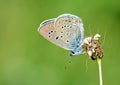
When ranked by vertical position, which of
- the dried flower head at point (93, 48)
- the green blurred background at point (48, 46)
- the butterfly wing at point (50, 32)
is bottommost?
the dried flower head at point (93, 48)

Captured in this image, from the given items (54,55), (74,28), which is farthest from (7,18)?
(74,28)

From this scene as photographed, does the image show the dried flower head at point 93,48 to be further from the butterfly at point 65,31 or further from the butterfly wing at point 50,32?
the butterfly wing at point 50,32

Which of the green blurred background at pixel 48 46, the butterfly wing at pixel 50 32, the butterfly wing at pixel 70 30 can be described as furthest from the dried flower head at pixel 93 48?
the green blurred background at pixel 48 46

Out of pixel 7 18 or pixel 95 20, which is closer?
pixel 95 20

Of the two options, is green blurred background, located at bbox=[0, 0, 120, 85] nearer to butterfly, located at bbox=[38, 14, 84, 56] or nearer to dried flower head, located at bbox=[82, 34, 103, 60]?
butterfly, located at bbox=[38, 14, 84, 56]

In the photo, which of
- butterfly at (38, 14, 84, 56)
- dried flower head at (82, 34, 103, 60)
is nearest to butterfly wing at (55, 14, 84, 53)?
butterfly at (38, 14, 84, 56)

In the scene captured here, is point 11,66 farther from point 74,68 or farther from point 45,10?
point 45,10
